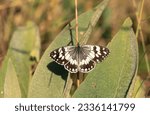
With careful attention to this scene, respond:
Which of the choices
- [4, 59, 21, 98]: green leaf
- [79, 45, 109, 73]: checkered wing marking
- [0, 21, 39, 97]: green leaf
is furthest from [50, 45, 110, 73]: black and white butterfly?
[0, 21, 39, 97]: green leaf

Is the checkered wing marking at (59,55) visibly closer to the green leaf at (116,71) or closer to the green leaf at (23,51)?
the green leaf at (116,71)

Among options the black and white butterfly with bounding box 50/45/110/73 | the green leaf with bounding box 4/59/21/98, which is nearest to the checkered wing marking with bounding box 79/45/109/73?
the black and white butterfly with bounding box 50/45/110/73

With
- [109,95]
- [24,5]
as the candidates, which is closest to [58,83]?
[109,95]

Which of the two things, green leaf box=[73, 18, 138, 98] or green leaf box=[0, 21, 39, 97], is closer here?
green leaf box=[73, 18, 138, 98]

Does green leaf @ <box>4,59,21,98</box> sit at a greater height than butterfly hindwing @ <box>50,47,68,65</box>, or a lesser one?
lesser

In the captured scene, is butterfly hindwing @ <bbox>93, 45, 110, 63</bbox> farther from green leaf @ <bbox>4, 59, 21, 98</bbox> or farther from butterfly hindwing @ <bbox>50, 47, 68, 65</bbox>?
green leaf @ <bbox>4, 59, 21, 98</bbox>

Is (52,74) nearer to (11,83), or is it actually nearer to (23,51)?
(11,83)

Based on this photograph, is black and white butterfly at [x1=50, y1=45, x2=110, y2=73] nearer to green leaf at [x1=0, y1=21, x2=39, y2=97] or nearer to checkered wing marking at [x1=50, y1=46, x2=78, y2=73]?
checkered wing marking at [x1=50, y1=46, x2=78, y2=73]
